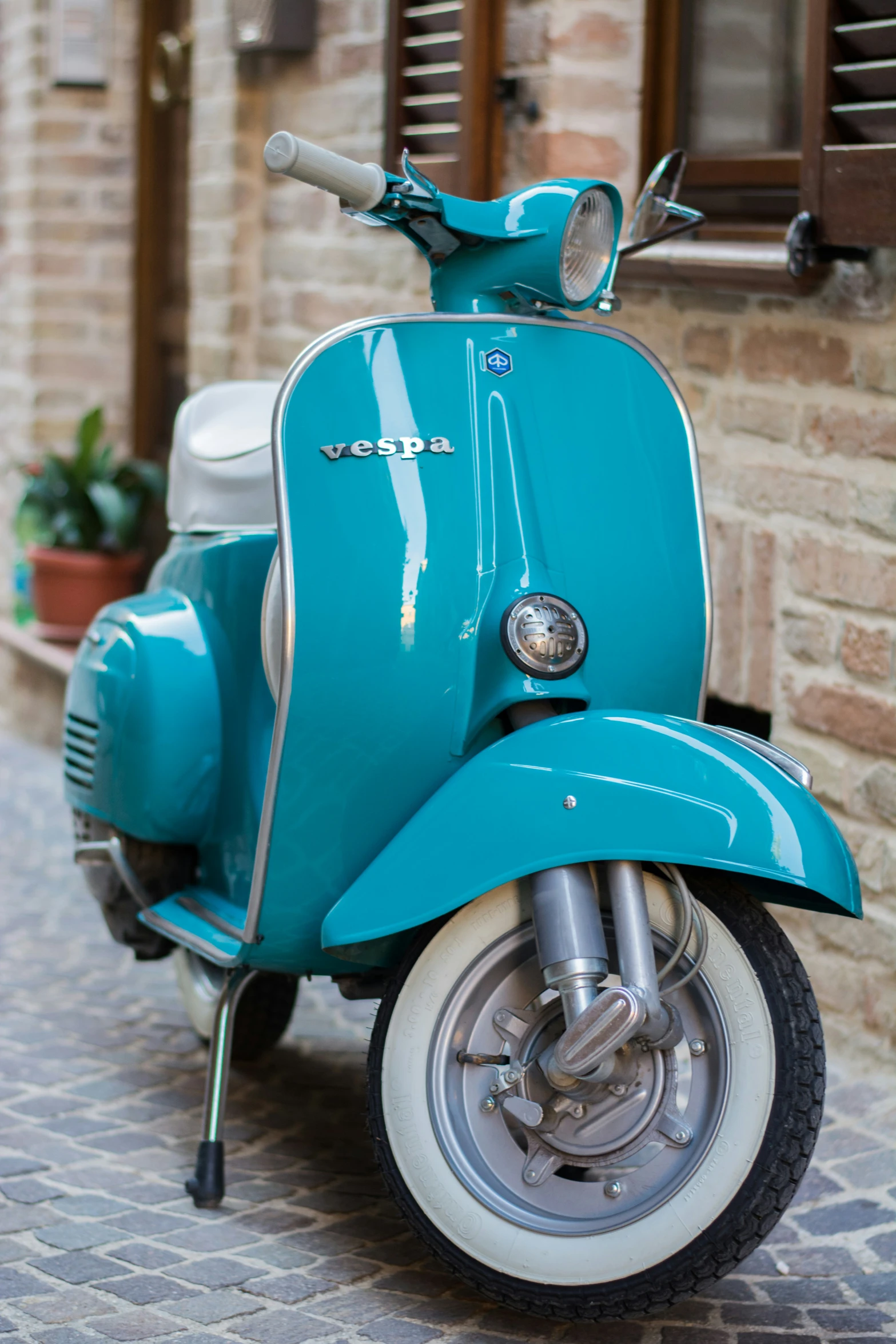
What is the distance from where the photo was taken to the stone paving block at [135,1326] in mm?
2225

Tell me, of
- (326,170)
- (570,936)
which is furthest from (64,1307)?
(326,170)

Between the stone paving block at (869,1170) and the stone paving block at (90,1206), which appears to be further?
the stone paving block at (869,1170)

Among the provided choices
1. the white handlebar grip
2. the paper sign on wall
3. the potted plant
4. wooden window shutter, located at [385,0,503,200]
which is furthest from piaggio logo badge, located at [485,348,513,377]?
the paper sign on wall

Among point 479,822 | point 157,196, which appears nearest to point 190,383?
point 157,196

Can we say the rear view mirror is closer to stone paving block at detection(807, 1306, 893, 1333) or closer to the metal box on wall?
stone paving block at detection(807, 1306, 893, 1333)

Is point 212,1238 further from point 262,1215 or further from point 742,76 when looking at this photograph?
point 742,76

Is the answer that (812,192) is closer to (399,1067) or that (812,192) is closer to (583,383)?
(583,383)

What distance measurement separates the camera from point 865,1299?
2.39 m

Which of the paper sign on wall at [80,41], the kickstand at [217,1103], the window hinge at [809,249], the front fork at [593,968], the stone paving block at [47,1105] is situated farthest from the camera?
the paper sign on wall at [80,41]

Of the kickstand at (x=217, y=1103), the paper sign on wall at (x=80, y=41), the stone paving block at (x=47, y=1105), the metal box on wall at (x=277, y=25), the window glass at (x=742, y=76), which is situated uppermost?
the paper sign on wall at (x=80, y=41)

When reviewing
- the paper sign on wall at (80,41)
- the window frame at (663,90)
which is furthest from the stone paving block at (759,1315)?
the paper sign on wall at (80,41)

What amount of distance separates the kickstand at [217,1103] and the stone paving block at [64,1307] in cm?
32

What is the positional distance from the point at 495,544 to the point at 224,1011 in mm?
859

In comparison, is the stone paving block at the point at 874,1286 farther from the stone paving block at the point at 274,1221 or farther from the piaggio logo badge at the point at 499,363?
the piaggio logo badge at the point at 499,363
